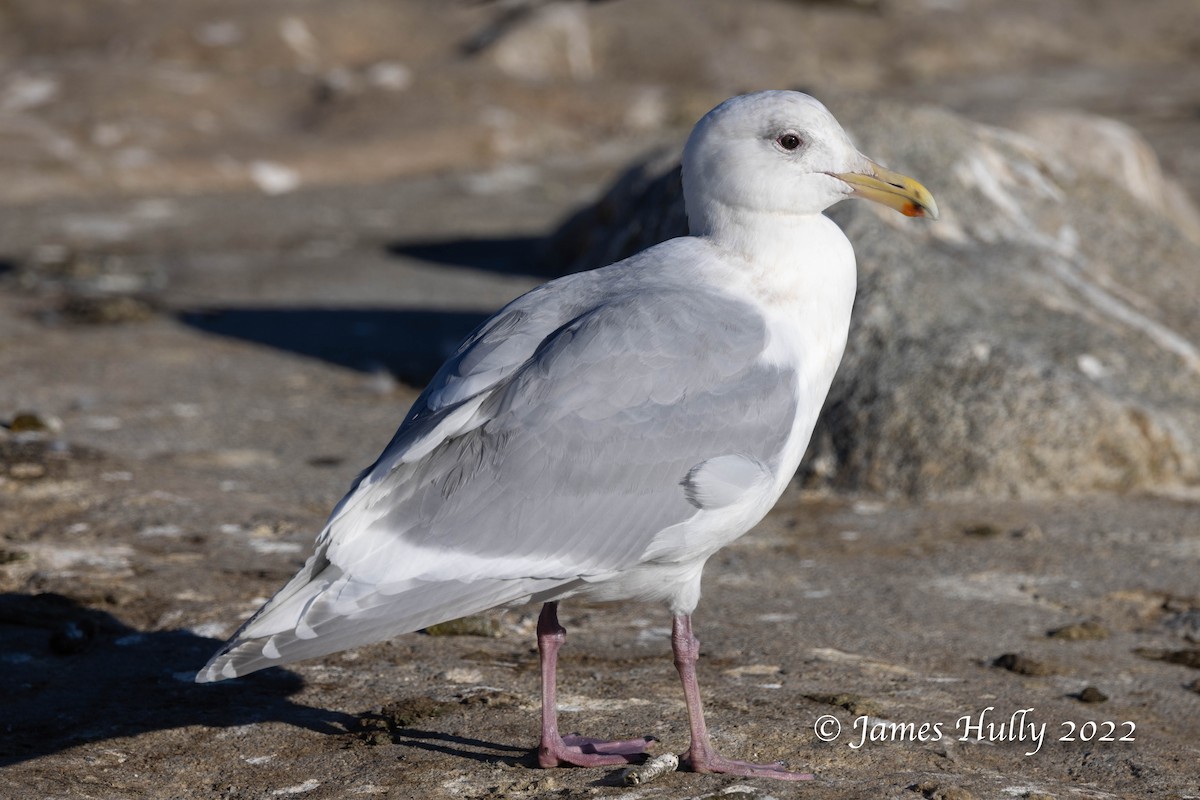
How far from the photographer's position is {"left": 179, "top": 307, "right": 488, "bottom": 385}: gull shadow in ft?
23.7

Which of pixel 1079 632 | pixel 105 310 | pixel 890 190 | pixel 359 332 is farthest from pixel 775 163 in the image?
pixel 105 310

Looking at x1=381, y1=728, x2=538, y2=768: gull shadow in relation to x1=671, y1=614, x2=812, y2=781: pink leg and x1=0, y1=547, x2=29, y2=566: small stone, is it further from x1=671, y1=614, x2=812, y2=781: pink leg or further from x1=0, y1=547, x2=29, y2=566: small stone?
x1=0, y1=547, x2=29, y2=566: small stone

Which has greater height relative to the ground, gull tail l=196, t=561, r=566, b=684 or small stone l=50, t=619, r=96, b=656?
gull tail l=196, t=561, r=566, b=684

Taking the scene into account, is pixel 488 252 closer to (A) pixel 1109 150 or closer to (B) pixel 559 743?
(A) pixel 1109 150

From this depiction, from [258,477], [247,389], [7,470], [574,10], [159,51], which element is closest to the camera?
[7,470]

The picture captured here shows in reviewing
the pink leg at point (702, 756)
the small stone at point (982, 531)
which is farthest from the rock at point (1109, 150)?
the pink leg at point (702, 756)

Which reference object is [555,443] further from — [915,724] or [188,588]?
[188,588]

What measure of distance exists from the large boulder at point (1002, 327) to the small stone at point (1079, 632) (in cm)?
124

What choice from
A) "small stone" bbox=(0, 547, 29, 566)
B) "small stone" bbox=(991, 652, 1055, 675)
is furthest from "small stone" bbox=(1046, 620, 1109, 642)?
"small stone" bbox=(0, 547, 29, 566)

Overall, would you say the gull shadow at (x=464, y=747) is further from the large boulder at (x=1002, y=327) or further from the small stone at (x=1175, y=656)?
the large boulder at (x=1002, y=327)

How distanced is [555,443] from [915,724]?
113 cm

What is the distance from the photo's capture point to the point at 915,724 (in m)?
3.54

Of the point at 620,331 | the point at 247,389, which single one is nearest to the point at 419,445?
the point at 620,331

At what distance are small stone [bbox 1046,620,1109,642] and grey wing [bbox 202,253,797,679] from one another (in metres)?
1.42
